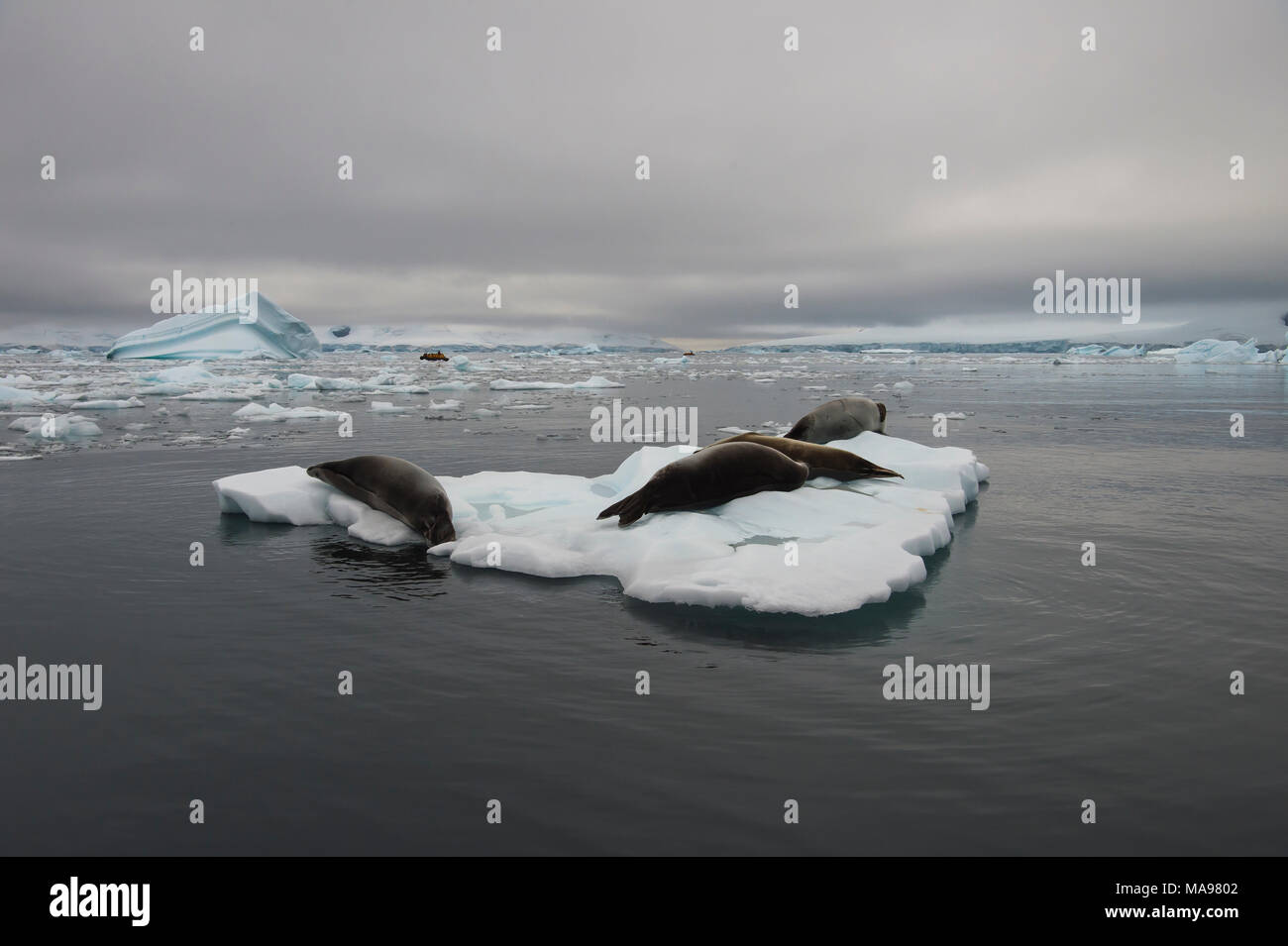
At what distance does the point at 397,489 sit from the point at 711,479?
3.80m

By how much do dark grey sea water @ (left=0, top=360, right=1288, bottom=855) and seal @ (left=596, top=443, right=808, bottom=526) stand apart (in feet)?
5.47

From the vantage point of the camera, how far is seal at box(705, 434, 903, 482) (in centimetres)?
1159

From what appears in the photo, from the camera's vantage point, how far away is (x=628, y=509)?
923 cm


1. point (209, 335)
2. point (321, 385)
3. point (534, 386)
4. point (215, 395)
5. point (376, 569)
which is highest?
point (209, 335)

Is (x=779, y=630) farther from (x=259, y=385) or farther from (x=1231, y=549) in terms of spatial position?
(x=259, y=385)

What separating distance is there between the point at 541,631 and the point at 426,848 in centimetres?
280

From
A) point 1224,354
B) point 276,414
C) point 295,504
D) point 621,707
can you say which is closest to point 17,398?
point 276,414

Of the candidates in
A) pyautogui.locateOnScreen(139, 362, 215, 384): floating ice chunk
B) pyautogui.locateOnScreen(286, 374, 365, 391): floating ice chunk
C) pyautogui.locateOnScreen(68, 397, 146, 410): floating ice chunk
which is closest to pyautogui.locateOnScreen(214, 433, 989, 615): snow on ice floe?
pyautogui.locateOnScreen(68, 397, 146, 410): floating ice chunk

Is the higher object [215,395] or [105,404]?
[215,395]

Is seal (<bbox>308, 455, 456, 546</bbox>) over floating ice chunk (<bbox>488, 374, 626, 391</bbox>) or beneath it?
beneath

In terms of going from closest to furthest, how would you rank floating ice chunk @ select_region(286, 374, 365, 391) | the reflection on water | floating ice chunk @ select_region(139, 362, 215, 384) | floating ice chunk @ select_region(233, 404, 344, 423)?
1. the reflection on water
2. floating ice chunk @ select_region(233, 404, 344, 423)
3. floating ice chunk @ select_region(139, 362, 215, 384)
4. floating ice chunk @ select_region(286, 374, 365, 391)

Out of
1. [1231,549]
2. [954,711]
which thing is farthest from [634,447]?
[954,711]

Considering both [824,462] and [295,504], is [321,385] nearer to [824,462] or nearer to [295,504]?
[295,504]

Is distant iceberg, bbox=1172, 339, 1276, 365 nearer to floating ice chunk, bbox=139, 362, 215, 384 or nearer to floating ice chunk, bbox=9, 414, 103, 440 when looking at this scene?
floating ice chunk, bbox=139, 362, 215, 384
